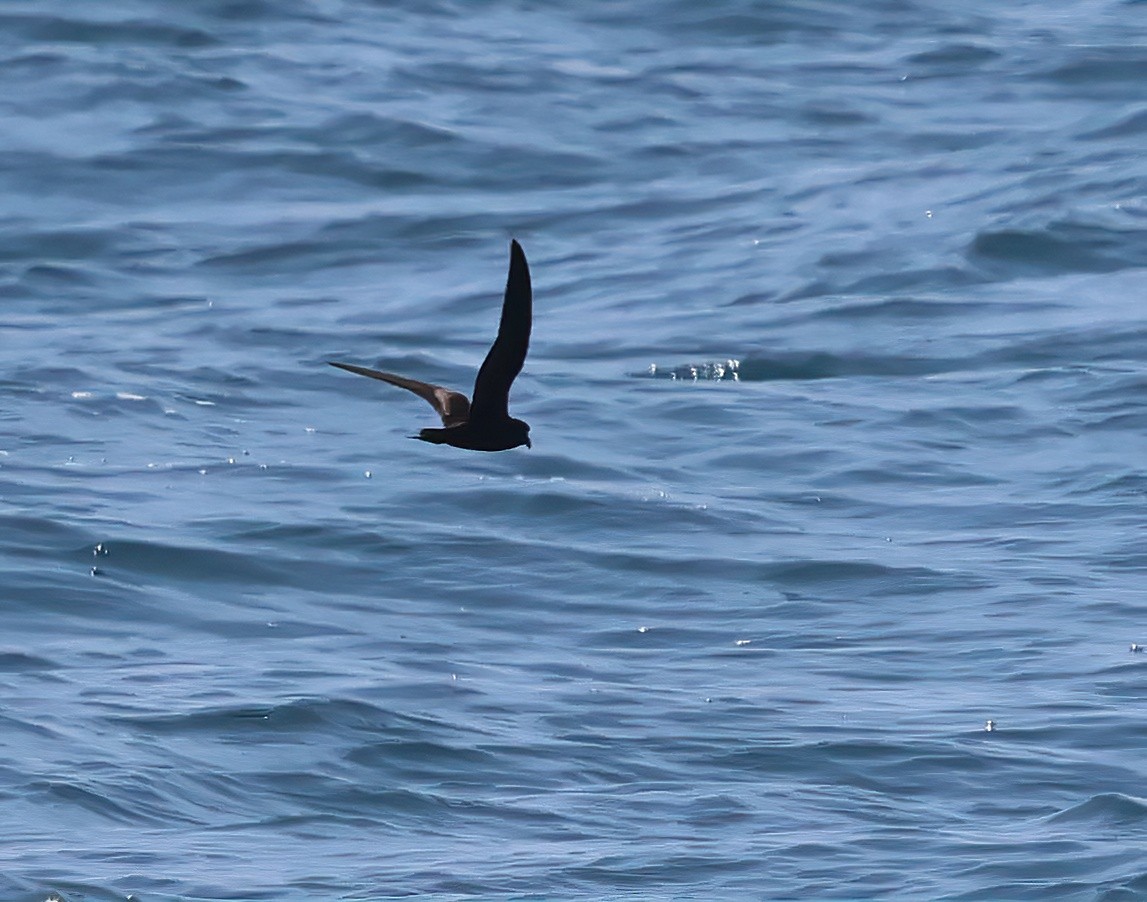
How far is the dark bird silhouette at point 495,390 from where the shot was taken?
6.74 meters

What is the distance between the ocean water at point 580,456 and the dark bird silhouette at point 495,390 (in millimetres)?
2408

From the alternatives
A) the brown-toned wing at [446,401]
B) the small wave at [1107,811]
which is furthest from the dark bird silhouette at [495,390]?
the small wave at [1107,811]

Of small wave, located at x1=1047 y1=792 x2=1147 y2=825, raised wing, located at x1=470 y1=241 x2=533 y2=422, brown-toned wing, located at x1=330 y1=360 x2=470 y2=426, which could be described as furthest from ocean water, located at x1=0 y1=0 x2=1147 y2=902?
raised wing, located at x1=470 y1=241 x2=533 y2=422

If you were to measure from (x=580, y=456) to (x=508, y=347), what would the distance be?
839 cm

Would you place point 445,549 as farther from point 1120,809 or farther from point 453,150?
point 453,150

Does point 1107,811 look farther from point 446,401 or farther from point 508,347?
point 508,347

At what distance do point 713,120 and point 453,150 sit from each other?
8.02 ft

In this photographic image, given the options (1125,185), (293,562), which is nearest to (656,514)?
(293,562)

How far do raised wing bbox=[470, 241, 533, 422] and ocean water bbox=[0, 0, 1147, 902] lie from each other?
2618 millimetres

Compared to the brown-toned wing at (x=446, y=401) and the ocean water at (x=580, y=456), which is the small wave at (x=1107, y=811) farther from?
the brown-toned wing at (x=446, y=401)

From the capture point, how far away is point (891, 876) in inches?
374

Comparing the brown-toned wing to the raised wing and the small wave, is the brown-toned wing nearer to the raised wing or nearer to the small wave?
the raised wing

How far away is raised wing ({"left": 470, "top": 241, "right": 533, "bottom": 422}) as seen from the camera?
22.0 ft

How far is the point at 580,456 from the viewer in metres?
15.2
